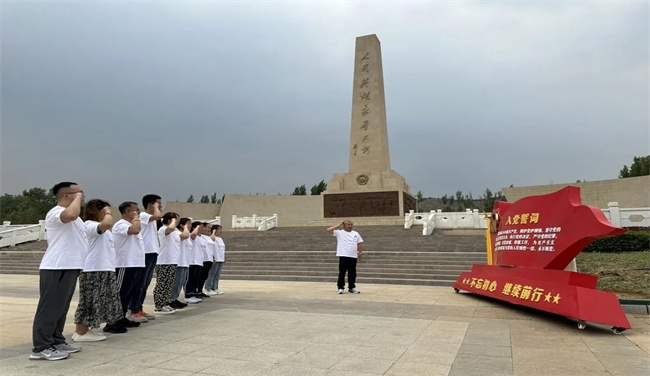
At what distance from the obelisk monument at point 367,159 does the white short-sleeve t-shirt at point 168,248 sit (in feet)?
44.0

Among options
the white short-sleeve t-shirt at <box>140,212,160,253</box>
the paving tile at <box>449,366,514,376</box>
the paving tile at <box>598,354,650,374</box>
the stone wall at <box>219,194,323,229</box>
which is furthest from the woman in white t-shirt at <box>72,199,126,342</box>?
the stone wall at <box>219,194,323,229</box>

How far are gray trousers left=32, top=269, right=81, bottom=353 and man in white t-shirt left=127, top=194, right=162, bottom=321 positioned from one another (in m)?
1.19

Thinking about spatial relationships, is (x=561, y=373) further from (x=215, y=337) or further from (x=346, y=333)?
(x=215, y=337)

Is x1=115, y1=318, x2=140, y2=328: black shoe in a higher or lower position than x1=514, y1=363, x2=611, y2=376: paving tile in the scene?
lower

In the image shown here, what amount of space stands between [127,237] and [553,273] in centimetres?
457

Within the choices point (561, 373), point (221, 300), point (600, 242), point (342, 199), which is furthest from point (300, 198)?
point (561, 373)

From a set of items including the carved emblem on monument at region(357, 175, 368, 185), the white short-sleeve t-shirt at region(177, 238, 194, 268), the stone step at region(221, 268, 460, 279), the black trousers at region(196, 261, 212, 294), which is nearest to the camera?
the white short-sleeve t-shirt at region(177, 238, 194, 268)

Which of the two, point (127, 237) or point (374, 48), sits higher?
point (374, 48)

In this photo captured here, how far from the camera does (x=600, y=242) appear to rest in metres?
11.4

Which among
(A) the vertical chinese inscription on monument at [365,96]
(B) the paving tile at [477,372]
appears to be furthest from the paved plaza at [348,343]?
(A) the vertical chinese inscription on monument at [365,96]

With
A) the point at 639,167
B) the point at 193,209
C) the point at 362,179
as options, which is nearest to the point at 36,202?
the point at 193,209

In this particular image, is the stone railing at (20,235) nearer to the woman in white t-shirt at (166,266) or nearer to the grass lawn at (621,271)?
the woman in white t-shirt at (166,266)

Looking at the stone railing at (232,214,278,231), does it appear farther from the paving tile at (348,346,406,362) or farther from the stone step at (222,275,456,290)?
the paving tile at (348,346,406,362)

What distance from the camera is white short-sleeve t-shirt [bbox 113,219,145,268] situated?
160 inches
